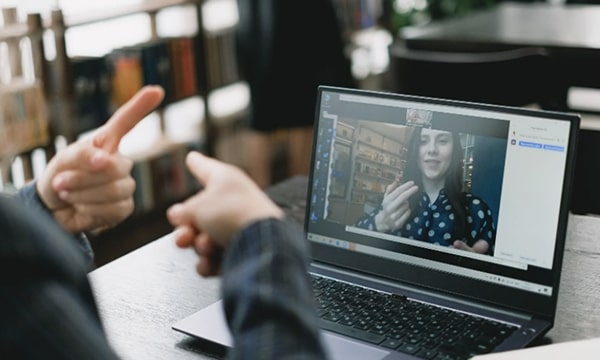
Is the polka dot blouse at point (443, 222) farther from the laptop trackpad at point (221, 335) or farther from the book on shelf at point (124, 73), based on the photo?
the book on shelf at point (124, 73)

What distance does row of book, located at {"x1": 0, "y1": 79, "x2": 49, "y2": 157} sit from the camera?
3230 millimetres

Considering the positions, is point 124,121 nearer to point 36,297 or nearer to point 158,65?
point 36,297

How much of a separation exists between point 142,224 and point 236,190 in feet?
9.97

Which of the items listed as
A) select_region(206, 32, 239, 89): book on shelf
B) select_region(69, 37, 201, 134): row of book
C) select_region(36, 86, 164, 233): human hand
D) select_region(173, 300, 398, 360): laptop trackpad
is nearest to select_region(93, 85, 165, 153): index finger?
select_region(36, 86, 164, 233): human hand

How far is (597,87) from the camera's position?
3074mm

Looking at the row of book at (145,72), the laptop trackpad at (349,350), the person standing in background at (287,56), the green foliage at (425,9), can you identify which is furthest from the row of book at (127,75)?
the laptop trackpad at (349,350)

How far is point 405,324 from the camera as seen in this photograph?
49.0 inches

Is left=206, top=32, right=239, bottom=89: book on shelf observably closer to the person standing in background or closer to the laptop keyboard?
the person standing in background

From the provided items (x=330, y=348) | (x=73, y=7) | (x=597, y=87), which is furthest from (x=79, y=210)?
(x=73, y=7)

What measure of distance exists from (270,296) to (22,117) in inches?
107

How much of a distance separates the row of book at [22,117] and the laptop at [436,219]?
2093 millimetres

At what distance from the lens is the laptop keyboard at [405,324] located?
1176 mm

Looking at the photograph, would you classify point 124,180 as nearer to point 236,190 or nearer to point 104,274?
point 236,190

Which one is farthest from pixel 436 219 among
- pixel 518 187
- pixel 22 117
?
pixel 22 117
